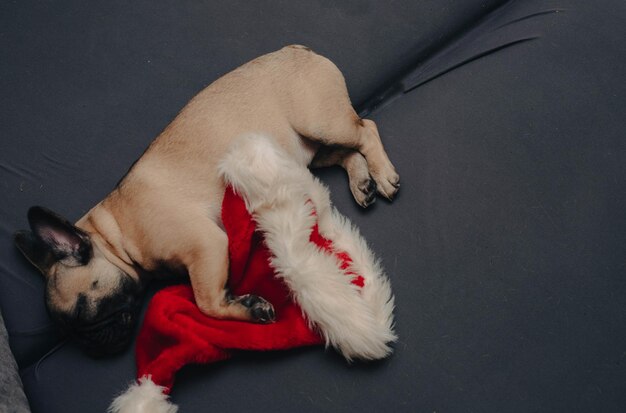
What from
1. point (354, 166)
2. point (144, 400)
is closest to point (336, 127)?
point (354, 166)

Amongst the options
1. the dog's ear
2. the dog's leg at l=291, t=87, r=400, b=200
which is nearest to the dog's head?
the dog's ear

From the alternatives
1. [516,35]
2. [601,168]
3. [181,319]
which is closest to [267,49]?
[516,35]

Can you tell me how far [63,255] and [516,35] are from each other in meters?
2.05

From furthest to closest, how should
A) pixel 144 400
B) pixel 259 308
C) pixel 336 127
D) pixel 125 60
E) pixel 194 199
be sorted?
pixel 125 60, pixel 336 127, pixel 194 199, pixel 259 308, pixel 144 400

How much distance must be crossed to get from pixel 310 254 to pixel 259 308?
10.2 inches

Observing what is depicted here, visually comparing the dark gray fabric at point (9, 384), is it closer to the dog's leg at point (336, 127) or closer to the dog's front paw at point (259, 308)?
the dog's front paw at point (259, 308)

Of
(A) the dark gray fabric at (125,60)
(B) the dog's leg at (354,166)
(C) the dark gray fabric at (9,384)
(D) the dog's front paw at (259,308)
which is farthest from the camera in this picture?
(A) the dark gray fabric at (125,60)

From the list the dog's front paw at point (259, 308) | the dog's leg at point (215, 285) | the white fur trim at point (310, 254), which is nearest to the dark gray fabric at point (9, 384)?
the dog's leg at point (215, 285)

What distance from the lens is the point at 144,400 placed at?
179cm

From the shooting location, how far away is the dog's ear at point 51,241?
1836 millimetres

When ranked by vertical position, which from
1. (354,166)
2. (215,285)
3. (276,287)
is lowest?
A: (215,285)

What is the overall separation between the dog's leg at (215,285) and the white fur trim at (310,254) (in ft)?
0.48

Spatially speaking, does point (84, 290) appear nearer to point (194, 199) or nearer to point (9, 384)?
point (9, 384)

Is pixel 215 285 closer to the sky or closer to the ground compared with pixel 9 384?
closer to the sky
